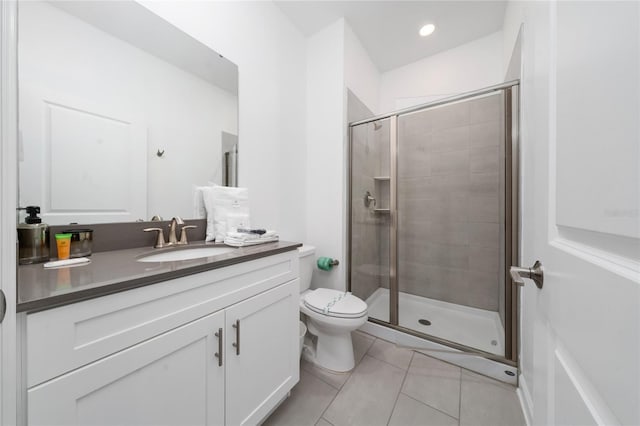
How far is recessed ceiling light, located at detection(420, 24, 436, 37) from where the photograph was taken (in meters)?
1.92

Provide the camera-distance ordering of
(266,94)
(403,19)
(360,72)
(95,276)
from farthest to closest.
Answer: (360,72) < (403,19) < (266,94) < (95,276)

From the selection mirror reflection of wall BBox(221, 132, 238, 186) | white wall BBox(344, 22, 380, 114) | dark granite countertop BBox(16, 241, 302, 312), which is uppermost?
white wall BBox(344, 22, 380, 114)

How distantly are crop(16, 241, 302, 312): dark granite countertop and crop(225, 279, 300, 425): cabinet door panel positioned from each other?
0.24m

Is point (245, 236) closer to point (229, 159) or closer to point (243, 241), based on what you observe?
point (243, 241)

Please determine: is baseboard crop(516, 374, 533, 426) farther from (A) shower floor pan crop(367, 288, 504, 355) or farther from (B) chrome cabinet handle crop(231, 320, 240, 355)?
(B) chrome cabinet handle crop(231, 320, 240, 355)

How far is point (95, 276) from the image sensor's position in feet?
2.07

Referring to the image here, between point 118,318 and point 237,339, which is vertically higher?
point 118,318

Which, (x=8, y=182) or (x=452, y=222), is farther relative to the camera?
(x=452, y=222)

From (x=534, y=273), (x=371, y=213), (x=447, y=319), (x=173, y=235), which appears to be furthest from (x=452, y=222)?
(x=173, y=235)

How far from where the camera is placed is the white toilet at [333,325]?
1354 mm

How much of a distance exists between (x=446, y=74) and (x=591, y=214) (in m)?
2.51

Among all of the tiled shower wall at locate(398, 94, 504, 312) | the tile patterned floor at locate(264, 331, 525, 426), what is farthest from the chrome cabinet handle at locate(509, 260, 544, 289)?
the tiled shower wall at locate(398, 94, 504, 312)

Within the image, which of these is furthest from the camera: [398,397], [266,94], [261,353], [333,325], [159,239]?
[266,94]

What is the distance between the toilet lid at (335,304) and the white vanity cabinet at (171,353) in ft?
1.12
